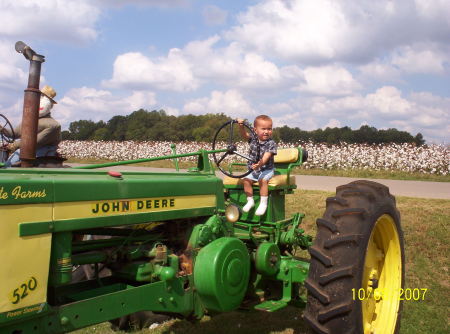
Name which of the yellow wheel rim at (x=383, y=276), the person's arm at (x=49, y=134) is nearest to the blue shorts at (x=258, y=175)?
the yellow wheel rim at (x=383, y=276)

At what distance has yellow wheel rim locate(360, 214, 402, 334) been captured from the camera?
3.93 metres

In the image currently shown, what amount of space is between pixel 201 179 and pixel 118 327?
5.66 ft

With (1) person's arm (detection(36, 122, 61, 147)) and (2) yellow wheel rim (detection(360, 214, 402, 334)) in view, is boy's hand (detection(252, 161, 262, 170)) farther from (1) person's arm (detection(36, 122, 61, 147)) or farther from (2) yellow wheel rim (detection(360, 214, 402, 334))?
(1) person's arm (detection(36, 122, 61, 147))

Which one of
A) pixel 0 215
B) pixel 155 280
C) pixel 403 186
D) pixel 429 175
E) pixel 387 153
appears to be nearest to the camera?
pixel 0 215

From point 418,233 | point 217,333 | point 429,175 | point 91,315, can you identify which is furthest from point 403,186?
point 91,315

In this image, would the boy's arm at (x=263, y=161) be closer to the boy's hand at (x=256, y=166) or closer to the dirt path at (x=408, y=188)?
the boy's hand at (x=256, y=166)

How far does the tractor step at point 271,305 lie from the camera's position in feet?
12.3

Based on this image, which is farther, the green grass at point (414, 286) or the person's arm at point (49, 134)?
the person's arm at point (49, 134)

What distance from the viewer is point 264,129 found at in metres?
4.66

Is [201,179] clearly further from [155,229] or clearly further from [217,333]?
[217,333]

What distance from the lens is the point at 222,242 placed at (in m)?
3.49

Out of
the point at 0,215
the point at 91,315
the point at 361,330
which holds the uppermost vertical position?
the point at 0,215

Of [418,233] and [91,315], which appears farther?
[418,233]

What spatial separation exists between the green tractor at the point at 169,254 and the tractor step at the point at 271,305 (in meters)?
0.02
